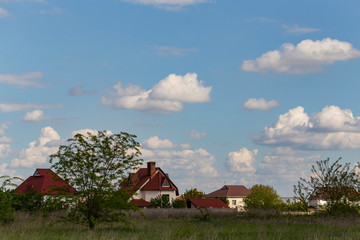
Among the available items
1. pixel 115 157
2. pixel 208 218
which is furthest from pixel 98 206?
pixel 208 218

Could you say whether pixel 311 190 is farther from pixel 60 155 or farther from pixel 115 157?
pixel 60 155

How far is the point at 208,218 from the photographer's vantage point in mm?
29094

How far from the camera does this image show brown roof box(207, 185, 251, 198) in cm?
10886

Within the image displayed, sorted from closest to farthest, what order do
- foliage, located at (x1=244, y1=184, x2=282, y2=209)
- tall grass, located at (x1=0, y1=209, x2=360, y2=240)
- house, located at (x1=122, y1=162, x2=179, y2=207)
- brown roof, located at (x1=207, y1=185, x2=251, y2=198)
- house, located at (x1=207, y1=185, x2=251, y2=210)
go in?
tall grass, located at (x1=0, y1=209, x2=360, y2=240), foliage, located at (x1=244, y1=184, x2=282, y2=209), house, located at (x1=122, y1=162, x2=179, y2=207), house, located at (x1=207, y1=185, x2=251, y2=210), brown roof, located at (x1=207, y1=185, x2=251, y2=198)

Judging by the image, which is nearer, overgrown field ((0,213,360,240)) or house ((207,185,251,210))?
overgrown field ((0,213,360,240))

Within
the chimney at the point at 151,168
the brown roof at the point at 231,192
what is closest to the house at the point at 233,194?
the brown roof at the point at 231,192

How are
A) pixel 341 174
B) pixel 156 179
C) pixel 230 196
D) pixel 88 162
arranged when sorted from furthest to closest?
pixel 230 196 → pixel 156 179 → pixel 341 174 → pixel 88 162

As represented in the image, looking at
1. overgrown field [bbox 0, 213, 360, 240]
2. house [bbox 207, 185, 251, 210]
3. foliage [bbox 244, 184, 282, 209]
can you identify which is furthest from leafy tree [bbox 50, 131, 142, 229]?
house [bbox 207, 185, 251, 210]

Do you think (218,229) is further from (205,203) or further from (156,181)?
(156,181)

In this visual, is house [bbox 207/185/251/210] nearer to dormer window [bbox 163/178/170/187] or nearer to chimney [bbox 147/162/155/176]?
chimney [bbox 147/162/155/176]

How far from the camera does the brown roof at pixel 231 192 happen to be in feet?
357

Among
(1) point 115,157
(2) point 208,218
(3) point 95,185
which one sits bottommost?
(2) point 208,218

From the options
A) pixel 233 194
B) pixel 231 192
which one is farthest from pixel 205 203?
pixel 231 192

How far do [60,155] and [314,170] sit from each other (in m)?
15.8
